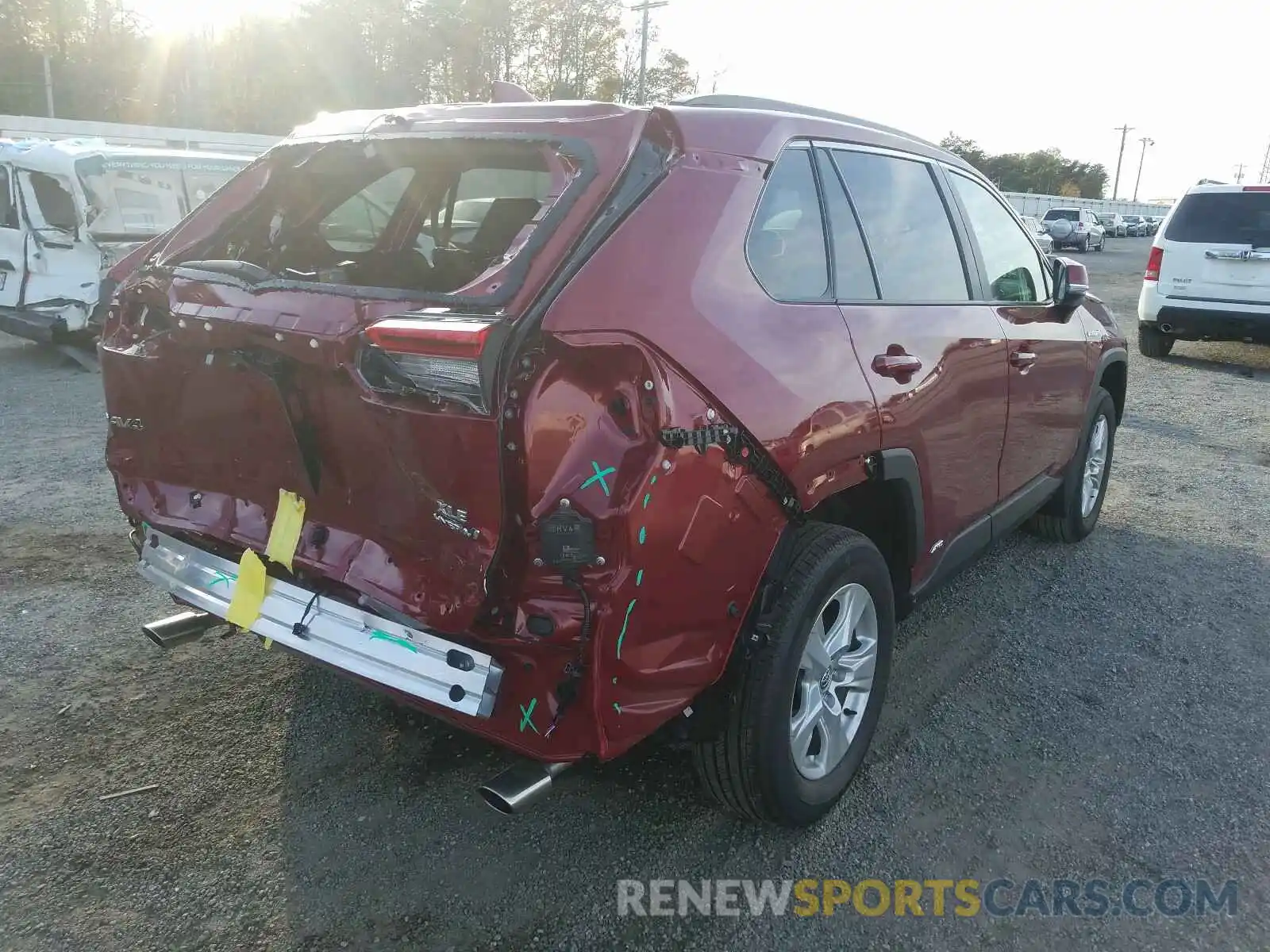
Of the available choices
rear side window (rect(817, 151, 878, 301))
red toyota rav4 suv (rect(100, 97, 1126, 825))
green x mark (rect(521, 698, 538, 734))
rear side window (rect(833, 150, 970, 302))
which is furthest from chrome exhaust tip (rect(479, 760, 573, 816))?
rear side window (rect(833, 150, 970, 302))

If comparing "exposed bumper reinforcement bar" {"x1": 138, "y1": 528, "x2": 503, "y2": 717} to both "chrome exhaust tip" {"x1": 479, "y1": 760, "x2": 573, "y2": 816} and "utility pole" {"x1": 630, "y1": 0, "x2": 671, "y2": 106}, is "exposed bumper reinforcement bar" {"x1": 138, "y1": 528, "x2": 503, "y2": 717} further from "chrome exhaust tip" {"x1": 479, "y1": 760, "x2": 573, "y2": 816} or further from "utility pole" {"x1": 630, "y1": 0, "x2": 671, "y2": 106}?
"utility pole" {"x1": 630, "y1": 0, "x2": 671, "y2": 106}

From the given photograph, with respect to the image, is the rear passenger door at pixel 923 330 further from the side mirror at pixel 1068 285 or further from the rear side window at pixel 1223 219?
the rear side window at pixel 1223 219

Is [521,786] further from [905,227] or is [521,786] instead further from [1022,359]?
[1022,359]

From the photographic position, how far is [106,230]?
9.46 m

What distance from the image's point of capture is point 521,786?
212 centimetres

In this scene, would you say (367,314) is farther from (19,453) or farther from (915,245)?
(19,453)

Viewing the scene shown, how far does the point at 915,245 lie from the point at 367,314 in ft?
6.27

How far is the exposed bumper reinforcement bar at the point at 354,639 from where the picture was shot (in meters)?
2.12

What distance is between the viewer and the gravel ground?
7.76 ft

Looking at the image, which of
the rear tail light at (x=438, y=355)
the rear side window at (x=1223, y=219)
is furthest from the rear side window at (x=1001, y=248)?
the rear side window at (x=1223, y=219)

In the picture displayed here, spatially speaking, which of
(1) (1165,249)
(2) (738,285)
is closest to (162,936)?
(2) (738,285)

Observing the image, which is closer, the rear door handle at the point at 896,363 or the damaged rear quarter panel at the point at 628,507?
the damaged rear quarter panel at the point at 628,507

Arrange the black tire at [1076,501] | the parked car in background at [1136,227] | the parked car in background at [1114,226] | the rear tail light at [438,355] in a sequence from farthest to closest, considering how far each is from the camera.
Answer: the parked car in background at [1136,227], the parked car in background at [1114,226], the black tire at [1076,501], the rear tail light at [438,355]

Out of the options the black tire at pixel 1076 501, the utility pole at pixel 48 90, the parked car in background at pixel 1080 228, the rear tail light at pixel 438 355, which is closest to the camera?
the rear tail light at pixel 438 355
